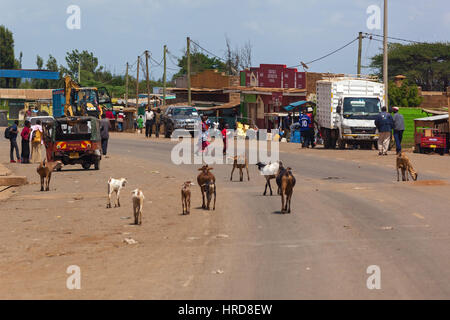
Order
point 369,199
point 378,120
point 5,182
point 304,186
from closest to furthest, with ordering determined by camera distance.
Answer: point 369,199 → point 304,186 → point 5,182 → point 378,120

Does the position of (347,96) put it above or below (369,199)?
above

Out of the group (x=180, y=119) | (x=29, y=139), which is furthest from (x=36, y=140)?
(x=180, y=119)

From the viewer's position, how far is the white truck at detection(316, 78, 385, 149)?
36.2 m

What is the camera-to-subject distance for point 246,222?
49.6ft

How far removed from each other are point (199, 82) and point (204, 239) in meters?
74.5

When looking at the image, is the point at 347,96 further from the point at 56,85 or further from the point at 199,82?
the point at 56,85

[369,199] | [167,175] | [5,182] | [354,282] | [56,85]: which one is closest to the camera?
A: [354,282]

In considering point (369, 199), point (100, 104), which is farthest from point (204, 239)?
point (100, 104)

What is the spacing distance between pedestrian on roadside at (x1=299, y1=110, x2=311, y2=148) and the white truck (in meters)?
1.15

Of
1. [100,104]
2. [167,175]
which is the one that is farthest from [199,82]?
[167,175]

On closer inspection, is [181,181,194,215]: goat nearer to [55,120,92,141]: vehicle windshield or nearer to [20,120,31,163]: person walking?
[55,120,92,141]: vehicle windshield

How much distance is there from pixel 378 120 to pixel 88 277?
23303mm

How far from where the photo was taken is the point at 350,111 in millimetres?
36844

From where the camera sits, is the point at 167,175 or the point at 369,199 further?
the point at 167,175
